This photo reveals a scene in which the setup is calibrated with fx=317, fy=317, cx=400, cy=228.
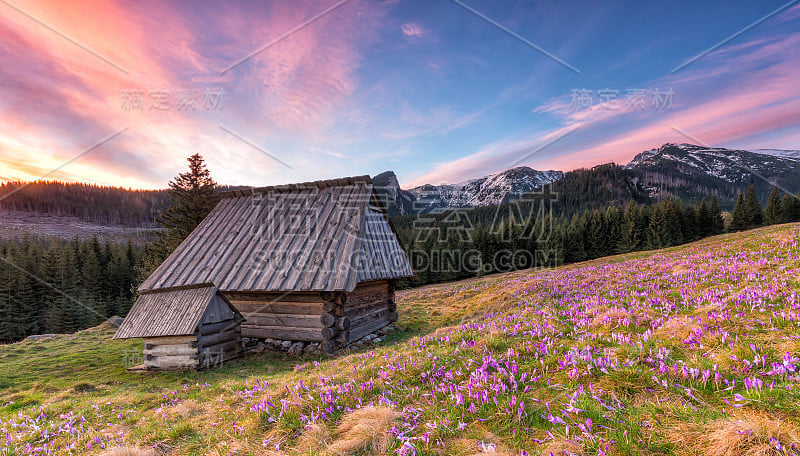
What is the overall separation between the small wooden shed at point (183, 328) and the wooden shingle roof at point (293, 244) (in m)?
1.30

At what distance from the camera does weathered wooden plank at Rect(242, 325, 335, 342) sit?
13922 mm

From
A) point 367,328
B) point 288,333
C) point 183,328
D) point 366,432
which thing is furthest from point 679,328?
point 183,328

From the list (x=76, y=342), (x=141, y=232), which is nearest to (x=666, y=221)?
(x=76, y=342)

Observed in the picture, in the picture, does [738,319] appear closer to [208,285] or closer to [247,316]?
[208,285]

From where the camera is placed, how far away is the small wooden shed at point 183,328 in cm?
1202

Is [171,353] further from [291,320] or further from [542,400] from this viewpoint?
[542,400]

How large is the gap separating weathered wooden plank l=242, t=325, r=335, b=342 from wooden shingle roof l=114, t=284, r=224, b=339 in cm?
322

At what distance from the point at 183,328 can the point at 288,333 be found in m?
4.18

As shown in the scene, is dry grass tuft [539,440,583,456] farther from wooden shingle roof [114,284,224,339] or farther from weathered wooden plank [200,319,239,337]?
weathered wooden plank [200,319,239,337]

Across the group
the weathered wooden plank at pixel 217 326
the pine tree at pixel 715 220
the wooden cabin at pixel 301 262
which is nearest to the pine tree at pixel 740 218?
the pine tree at pixel 715 220

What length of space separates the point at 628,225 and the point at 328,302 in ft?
294

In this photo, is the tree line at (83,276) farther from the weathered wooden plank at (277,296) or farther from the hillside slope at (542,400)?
the hillside slope at (542,400)

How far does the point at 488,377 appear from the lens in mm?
4105

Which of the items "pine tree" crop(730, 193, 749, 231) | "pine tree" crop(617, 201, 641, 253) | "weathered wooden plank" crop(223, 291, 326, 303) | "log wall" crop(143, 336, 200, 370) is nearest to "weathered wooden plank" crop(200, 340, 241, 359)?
"log wall" crop(143, 336, 200, 370)
